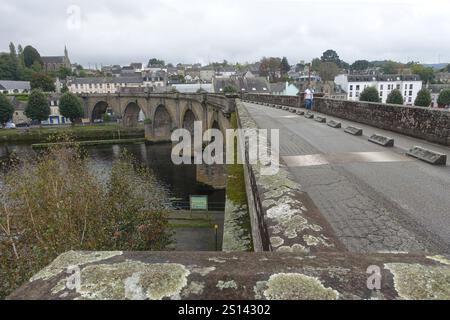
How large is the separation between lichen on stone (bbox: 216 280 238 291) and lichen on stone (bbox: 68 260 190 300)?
0.16m

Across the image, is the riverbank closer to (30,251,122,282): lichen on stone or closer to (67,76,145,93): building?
(67,76,145,93): building

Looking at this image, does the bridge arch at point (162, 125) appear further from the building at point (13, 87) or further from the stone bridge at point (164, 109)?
the building at point (13, 87)

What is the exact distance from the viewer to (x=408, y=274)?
162cm

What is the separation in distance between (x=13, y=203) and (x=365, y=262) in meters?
19.1

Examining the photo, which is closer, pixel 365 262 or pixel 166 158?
pixel 365 262

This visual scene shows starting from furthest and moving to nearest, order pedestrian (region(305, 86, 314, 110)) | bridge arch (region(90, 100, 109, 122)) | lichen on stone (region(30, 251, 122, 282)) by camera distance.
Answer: bridge arch (region(90, 100, 109, 122)), pedestrian (region(305, 86, 314, 110)), lichen on stone (region(30, 251, 122, 282))

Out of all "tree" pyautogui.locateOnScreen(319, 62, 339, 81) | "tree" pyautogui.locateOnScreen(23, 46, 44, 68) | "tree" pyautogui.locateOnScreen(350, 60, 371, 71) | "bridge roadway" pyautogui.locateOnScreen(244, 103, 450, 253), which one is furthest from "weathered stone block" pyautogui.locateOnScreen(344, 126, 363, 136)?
"tree" pyautogui.locateOnScreen(350, 60, 371, 71)

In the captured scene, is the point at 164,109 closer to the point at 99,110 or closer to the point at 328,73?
A: the point at 99,110

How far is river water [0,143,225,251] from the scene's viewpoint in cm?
1983

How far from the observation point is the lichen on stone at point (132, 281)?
146 centimetres

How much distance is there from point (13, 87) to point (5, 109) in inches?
1515
